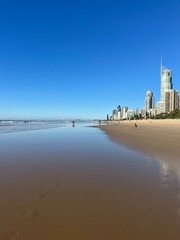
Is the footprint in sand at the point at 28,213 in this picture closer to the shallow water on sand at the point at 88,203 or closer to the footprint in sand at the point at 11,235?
the shallow water on sand at the point at 88,203

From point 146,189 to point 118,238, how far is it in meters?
2.90

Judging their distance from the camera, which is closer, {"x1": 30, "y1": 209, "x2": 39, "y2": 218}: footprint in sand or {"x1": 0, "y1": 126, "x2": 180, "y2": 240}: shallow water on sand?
{"x1": 0, "y1": 126, "x2": 180, "y2": 240}: shallow water on sand

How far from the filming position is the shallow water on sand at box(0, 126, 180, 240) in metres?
3.98

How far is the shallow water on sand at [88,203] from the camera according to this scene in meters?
3.98

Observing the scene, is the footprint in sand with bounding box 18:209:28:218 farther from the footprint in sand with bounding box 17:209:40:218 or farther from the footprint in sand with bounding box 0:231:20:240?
the footprint in sand with bounding box 0:231:20:240

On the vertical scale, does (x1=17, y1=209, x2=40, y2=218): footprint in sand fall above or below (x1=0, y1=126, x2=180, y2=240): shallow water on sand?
above

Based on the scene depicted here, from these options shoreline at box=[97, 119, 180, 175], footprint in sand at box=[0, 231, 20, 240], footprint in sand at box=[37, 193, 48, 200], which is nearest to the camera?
footprint in sand at box=[0, 231, 20, 240]

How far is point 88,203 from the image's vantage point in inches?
211

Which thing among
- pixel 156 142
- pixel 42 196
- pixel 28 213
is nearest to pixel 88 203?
pixel 42 196

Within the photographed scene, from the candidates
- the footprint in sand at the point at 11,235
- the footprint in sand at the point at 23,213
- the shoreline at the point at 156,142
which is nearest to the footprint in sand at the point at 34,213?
the footprint in sand at the point at 23,213

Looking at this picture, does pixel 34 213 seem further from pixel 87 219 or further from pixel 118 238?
pixel 118 238

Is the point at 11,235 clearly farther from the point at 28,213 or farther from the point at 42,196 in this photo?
the point at 42,196

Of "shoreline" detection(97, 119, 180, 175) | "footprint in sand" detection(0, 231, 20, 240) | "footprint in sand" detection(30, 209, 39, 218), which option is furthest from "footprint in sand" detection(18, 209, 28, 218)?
"shoreline" detection(97, 119, 180, 175)

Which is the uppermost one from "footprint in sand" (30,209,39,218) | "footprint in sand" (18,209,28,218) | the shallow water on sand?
"footprint in sand" (18,209,28,218)
